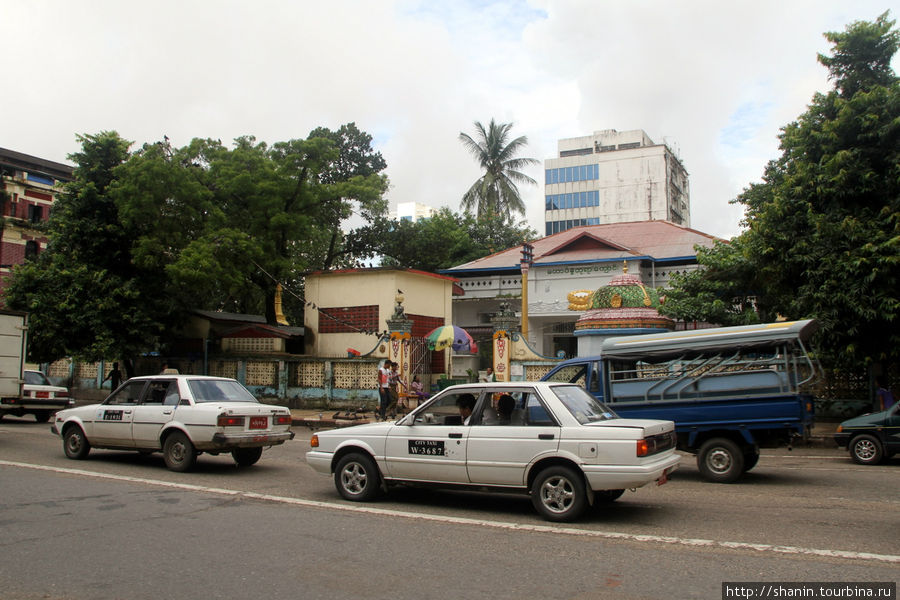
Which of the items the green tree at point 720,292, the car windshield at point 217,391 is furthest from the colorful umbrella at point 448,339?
the car windshield at point 217,391

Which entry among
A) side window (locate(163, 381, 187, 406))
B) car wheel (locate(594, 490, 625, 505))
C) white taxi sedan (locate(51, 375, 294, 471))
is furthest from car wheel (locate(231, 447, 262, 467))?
car wheel (locate(594, 490, 625, 505))

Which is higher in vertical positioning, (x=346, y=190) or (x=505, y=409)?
(x=346, y=190)

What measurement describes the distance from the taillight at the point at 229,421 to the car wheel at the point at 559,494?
4.99 m

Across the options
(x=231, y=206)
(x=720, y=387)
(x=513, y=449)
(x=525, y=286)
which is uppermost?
(x=231, y=206)

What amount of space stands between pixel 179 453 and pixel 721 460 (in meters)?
8.15

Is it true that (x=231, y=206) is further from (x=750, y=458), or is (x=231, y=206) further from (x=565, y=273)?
(x=750, y=458)

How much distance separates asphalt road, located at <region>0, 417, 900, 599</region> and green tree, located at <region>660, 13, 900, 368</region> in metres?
5.88

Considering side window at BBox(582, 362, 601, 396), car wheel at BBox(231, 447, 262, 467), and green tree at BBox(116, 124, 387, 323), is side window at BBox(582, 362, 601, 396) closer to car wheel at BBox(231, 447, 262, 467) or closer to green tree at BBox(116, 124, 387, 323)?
car wheel at BBox(231, 447, 262, 467)

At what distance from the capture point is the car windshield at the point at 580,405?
7.62 metres

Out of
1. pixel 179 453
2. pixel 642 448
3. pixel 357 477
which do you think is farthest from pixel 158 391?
pixel 642 448

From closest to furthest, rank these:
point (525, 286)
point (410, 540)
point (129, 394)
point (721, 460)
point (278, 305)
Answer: point (410, 540)
point (721, 460)
point (129, 394)
point (525, 286)
point (278, 305)

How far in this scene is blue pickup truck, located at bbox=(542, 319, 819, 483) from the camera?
33.7 feet

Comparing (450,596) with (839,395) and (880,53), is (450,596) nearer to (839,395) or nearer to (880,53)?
(839,395)

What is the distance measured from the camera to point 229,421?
406 inches
